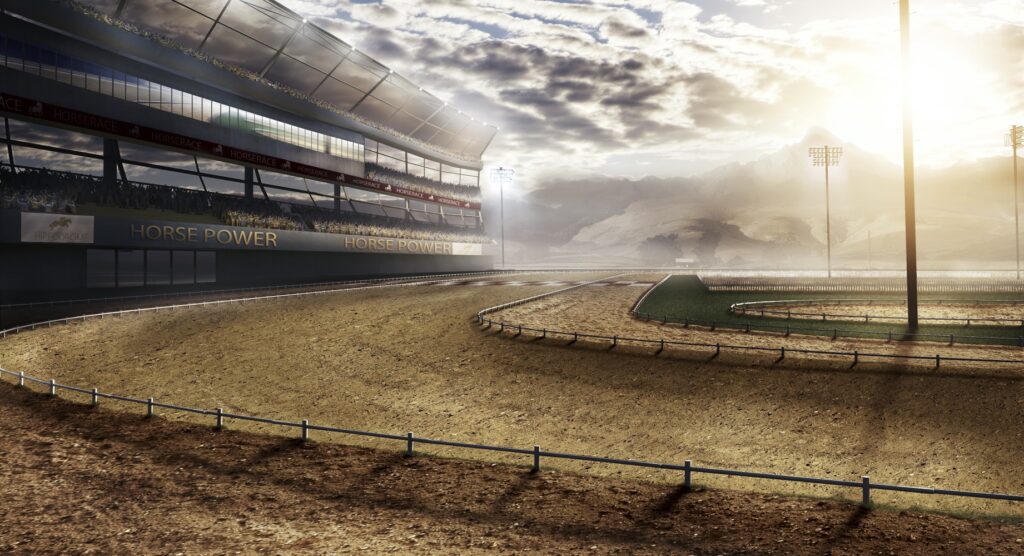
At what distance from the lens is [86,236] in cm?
3625

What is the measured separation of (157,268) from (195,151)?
32.1 ft

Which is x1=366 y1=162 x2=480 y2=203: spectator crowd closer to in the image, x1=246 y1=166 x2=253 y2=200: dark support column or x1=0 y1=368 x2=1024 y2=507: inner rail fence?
x1=246 y1=166 x2=253 y2=200: dark support column

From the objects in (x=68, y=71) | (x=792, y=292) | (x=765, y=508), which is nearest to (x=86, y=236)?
(x=68, y=71)

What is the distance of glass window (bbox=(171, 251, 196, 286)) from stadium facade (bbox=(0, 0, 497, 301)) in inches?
4.1

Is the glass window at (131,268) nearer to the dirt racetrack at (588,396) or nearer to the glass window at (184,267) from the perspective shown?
the glass window at (184,267)

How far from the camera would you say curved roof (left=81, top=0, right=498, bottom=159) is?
1809 inches

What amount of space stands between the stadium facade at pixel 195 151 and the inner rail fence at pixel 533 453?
2114 cm

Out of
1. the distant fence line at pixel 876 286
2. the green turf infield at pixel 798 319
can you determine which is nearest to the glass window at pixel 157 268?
the green turf infield at pixel 798 319

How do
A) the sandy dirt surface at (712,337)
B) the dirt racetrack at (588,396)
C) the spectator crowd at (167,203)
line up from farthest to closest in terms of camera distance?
the spectator crowd at (167,203) < the sandy dirt surface at (712,337) < the dirt racetrack at (588,396)

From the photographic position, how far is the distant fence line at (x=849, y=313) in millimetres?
27578

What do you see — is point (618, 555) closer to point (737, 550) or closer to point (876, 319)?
point (737, 550)

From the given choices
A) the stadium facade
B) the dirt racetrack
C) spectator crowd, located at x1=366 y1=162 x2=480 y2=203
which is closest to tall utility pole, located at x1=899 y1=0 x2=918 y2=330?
the dirt racetrack

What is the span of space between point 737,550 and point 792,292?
1573 inches

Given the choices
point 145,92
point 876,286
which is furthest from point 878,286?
point 145,92
